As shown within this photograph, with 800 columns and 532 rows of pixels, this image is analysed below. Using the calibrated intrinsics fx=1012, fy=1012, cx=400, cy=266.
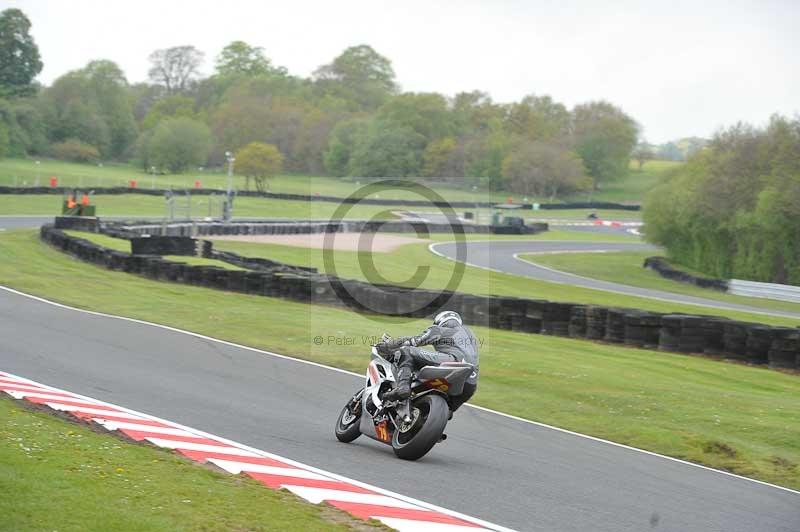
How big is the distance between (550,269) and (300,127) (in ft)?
263

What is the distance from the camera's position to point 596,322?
19234 millimetres

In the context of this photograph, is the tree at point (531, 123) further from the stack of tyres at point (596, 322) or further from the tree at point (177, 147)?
the stack of tyres at point (596, 322)

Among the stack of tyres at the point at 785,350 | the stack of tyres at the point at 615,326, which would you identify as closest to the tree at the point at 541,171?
the stack of tyres at the point at 615,326

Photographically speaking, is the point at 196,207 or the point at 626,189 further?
the point at 626,189

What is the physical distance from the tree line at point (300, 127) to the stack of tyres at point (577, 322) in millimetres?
51228

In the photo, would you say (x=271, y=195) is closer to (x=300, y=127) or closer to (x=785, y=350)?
(x=300, y=127)

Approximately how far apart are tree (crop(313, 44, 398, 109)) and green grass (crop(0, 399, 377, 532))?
16319 centimetres

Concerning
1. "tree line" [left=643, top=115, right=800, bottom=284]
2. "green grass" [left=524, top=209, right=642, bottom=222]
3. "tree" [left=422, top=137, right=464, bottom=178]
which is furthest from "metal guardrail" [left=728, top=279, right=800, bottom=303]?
"green grass" [left=524, top=209, right=642, bottom=222]

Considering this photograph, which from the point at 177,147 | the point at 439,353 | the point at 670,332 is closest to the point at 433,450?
the point at 439,353

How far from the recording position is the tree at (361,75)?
170 m

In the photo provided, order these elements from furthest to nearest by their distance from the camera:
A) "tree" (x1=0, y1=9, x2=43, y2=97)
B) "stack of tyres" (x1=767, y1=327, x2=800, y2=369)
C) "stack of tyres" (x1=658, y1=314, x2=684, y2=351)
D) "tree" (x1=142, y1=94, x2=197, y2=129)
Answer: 1. "tree" (x1=142, y1=94, x2=197, y2=129)
2. "tree" (x1=0, y1=9, x2=43, y2=97)
3. "stack of tyres" (x1=658, y1=314, x2=684, y2=351)
4. "stack of tyres" (x1=767, y1=327, x2=800, y2=369)

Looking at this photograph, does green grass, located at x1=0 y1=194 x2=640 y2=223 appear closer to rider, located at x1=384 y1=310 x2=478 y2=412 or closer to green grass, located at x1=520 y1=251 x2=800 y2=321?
green grass, located at x1=520 y1=251 x2=800 y2=321

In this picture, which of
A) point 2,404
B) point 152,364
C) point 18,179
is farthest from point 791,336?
point 18,179

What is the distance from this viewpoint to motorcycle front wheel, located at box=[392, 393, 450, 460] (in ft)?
29.8
